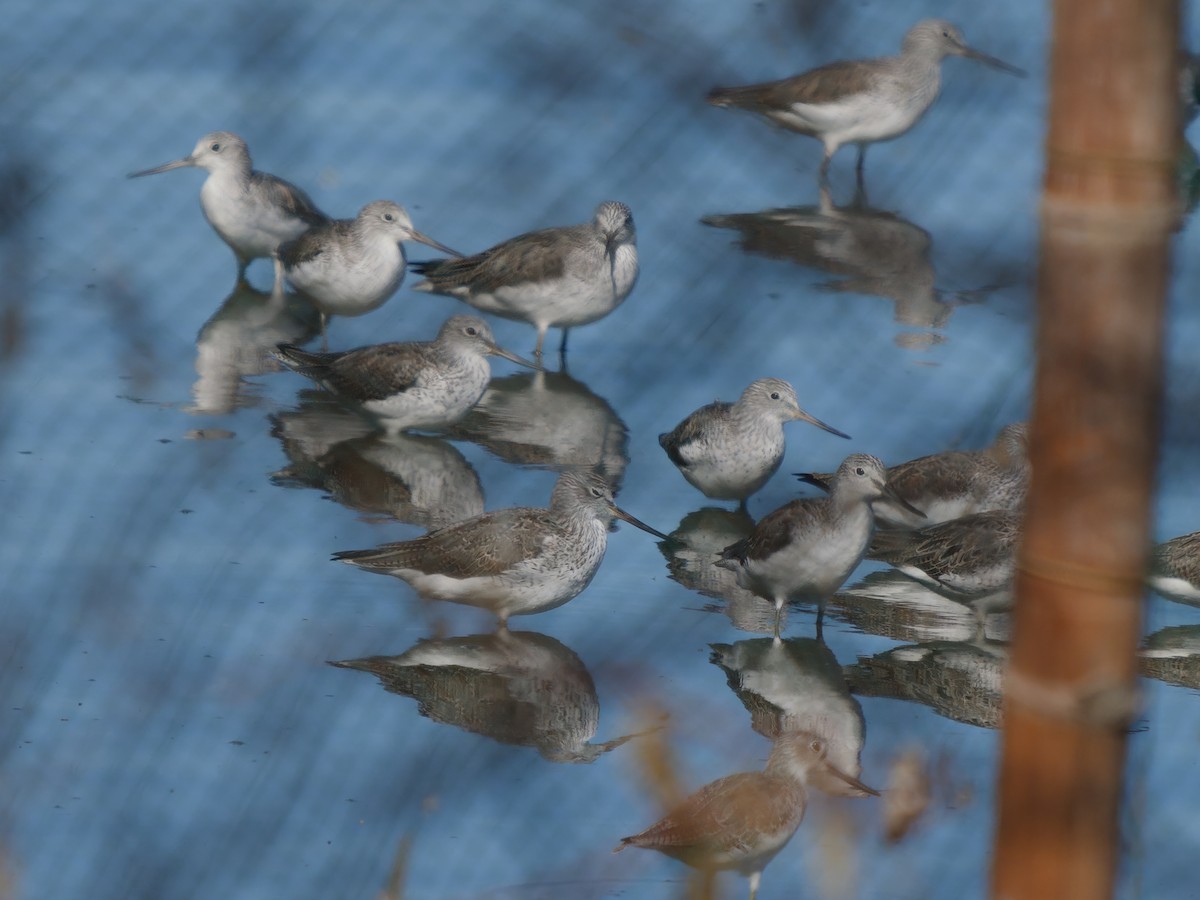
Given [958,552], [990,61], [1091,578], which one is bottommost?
[958,552]

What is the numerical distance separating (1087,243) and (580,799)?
3084 millimetres

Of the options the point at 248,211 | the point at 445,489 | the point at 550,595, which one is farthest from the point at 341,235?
the point at 550,595

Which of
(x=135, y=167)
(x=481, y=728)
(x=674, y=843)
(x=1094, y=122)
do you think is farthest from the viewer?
(x=674, y=843)

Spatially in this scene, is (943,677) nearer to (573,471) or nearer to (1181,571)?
(1181,571)

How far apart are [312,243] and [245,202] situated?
0.48 metres

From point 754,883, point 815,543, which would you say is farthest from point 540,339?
point 754,883

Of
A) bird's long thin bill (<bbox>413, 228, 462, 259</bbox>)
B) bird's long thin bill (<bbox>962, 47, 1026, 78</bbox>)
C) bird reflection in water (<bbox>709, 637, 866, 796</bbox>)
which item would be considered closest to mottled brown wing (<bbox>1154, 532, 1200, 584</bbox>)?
bird reflection in water (<bbox>709, 637, 866, 796</bbox>)

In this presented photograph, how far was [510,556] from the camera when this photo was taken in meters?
6.23

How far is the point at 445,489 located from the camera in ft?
24.3

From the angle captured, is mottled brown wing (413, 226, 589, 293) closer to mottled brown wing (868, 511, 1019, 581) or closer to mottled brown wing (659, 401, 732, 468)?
mottled brown wing (659, 401, 732, 468)

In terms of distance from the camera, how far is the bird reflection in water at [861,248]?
1.47 m

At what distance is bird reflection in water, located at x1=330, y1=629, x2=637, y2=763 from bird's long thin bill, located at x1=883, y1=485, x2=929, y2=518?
4.81 ft

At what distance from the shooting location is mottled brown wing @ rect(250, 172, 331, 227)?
9.92 metres

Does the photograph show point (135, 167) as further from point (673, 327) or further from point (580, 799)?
point (580, 799)
